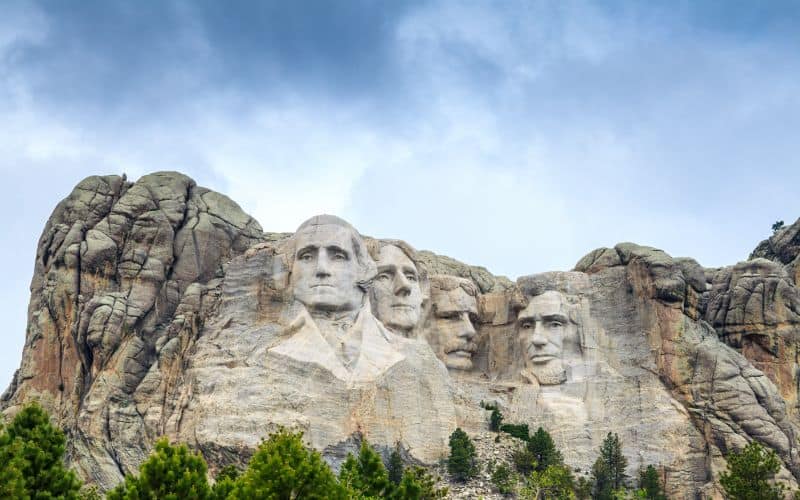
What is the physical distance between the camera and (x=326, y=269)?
5012cm

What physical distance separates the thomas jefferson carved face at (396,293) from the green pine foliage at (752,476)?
12029 millimetres

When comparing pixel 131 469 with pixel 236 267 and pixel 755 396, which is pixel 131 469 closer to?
pixel 236 267

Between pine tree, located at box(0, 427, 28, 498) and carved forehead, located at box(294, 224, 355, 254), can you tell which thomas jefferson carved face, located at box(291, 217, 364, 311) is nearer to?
carved forehead, located at box(294, 224, 355, 254)

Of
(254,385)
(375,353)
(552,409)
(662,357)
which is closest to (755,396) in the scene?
(662,357)

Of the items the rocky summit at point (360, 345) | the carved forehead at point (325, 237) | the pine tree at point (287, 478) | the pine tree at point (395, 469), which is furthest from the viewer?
the carved forehead at point (325, 237)

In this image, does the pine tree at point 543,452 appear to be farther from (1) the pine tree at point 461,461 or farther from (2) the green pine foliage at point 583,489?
(1) the pine tree at point 461,461

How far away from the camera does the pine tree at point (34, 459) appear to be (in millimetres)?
33531

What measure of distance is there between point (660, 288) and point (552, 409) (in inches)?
222

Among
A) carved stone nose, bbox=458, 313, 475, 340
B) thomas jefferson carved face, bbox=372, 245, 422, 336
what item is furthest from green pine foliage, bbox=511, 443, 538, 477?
carved stone nose, bbox=458, 313, 475, 340

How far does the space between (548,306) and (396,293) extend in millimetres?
5502

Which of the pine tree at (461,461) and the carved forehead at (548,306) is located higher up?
the carved forehead at (548,306)

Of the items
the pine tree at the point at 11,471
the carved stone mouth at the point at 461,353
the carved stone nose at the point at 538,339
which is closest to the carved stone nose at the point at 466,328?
the carved stone mouth at the point at 461,353

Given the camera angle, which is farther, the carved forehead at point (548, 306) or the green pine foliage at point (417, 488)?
the carved forehead at point (548, 306)

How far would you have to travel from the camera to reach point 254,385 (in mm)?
47406
